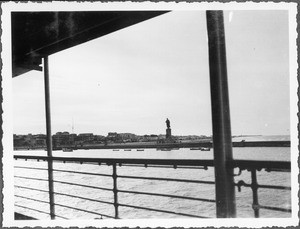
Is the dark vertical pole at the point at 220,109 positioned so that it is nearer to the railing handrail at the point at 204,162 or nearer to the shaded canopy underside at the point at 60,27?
the railing handrail at the point at 204,162

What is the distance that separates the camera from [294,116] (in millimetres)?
1812

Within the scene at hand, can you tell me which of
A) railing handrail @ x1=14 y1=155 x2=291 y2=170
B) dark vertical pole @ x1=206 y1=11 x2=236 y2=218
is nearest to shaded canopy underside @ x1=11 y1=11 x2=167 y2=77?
dark vertical pole @ x1=206 y1=11 x2=236 y2=218

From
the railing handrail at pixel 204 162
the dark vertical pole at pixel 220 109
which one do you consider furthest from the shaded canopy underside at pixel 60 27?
the railing handrail at pixel 204 162

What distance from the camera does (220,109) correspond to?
1955 mm

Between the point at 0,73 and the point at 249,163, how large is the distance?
1840mm

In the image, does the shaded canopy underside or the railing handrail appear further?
the shaded canopy underside

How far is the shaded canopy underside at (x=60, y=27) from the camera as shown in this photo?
2623mm

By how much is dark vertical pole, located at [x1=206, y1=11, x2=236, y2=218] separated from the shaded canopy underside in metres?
0.60

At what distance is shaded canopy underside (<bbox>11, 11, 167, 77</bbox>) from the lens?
2623 millimetres

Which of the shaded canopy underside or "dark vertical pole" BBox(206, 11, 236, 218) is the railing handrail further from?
the shaded canopy underside

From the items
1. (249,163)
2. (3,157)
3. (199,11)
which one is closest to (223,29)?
(199,11)

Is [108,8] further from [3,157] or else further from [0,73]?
[3,157]

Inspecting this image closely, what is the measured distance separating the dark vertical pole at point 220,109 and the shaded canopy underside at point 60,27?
0.60 metres

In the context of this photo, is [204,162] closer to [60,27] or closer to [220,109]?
[220,109]
